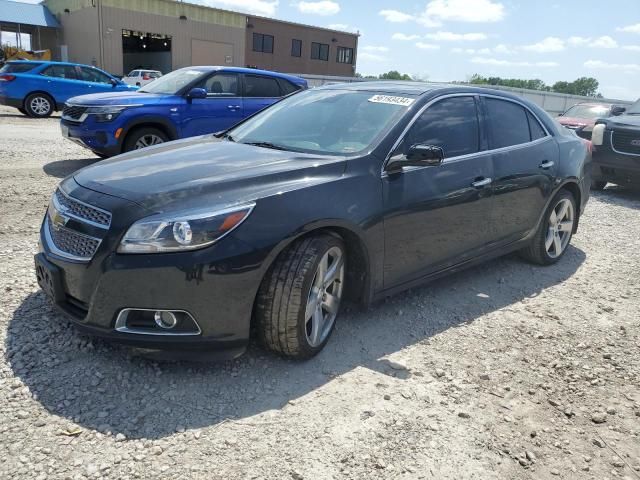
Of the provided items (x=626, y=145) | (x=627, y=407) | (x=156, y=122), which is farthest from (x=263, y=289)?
(x=626, y=145)

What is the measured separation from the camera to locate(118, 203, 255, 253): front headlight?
2.70 m

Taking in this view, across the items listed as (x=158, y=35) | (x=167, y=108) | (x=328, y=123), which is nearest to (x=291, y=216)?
(x=328, y=123)

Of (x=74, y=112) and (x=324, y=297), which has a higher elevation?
(x=74, y=112)

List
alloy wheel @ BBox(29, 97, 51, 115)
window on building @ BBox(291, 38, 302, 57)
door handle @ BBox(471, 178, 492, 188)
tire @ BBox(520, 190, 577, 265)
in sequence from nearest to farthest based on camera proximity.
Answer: door handle @ BBox(471, 178, 492, 188)
tire @ BBox(520, 190, 577, 265)
alloy wheel @ BBox(29, 97, 51, 115)
window on building @ BBox(291, 38, 302, 57)

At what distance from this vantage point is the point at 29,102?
1516cm

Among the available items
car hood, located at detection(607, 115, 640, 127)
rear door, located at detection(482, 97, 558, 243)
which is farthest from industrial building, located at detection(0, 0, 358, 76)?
rear door, located at detection(482, 97, 558, 243)

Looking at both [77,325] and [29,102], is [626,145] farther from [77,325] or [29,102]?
[29,102]

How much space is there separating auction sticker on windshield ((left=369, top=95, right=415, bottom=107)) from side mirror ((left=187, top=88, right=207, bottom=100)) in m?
4.95

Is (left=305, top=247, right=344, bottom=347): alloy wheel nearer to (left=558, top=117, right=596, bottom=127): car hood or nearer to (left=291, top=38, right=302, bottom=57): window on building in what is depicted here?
(left=558, top=117, right=596, bottom=127): car hood

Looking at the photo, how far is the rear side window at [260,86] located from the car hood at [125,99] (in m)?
1.41

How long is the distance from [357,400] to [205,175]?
4.94 feet

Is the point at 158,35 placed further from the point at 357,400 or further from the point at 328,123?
the point at 357,400

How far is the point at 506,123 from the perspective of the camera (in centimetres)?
469

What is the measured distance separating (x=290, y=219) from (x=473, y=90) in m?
2.36
